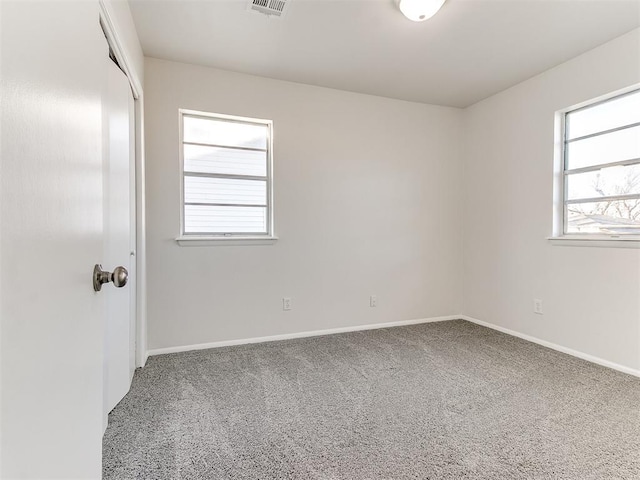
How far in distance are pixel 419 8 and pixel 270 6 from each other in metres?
0.97

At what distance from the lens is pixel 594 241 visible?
2664 mm

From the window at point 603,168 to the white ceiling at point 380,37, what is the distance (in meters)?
0.55

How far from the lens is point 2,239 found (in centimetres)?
42

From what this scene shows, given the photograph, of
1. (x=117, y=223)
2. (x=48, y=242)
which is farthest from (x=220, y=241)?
(x=48, y=242)

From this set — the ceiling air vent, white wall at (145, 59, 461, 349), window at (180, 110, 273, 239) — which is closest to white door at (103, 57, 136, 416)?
white wall at (145, 59, 461, 349)

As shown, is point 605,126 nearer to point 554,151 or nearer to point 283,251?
point 554,151

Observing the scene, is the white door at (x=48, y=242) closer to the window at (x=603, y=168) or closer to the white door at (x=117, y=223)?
the white door at (x=117, y=223)

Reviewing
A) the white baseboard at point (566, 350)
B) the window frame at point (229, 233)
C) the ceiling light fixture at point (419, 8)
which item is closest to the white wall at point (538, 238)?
the white baseboard at point (566, 350)

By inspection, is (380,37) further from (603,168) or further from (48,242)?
(48,242)

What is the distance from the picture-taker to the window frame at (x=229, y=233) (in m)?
2.89

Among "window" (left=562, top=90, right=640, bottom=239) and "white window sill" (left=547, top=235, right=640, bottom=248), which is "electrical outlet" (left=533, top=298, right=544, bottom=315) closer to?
"white window sill" (left=547, top=235, right=640, bottom=248)

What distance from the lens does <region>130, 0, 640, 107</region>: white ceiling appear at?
2170mm

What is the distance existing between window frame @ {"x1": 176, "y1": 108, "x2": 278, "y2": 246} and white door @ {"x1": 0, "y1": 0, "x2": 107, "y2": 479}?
2.14 metres

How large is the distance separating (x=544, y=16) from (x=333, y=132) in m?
1.87
